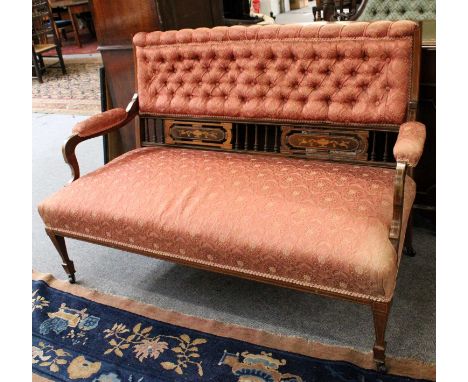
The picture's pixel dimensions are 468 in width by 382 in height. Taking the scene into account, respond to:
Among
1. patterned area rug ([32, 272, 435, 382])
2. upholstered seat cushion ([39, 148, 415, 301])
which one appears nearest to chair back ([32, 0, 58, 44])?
upholstered seat cushion ([39, 148, 415, 301])

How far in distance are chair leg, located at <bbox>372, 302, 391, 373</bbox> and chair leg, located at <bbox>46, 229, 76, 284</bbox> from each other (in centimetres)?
131

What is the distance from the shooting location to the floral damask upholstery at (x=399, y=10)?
3253mm

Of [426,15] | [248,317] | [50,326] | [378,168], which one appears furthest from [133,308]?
[426,15]

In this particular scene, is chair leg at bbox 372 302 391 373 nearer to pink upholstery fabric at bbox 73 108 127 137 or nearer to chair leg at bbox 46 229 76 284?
chair leg at bbox 46 229 76 284

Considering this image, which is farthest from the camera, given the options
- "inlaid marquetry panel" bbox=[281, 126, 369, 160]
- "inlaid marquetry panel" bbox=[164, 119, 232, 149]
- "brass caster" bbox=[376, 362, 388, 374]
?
"inlaid marquetry panel" bbox=[164, 119, 232, 149]

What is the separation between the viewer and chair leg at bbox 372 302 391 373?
1269 millimetres

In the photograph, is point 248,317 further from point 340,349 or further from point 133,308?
point 133,308

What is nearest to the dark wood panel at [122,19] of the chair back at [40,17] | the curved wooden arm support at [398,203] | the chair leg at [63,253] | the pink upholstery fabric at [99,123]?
the pink upholstery fabric at [99,123]

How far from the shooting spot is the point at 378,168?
1.69 meters

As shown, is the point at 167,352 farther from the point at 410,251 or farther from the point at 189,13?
the point at 189,13

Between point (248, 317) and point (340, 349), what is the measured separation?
359 mm

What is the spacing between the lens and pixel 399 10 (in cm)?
334

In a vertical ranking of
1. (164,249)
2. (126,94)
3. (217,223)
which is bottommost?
(164,249)

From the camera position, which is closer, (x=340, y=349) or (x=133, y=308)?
(x=340, y=349)
